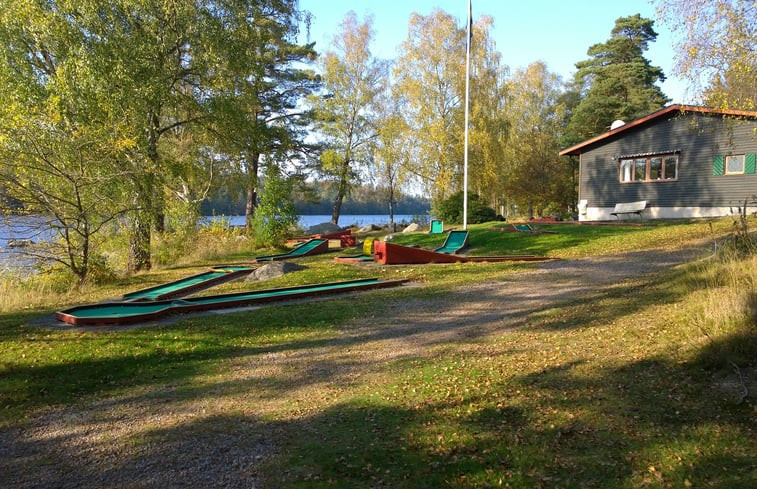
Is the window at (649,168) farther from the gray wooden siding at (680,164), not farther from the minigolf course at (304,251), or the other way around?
the minigolf course at (304,251)

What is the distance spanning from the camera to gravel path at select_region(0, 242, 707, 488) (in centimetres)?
387

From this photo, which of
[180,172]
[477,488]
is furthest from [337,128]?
[477,488]

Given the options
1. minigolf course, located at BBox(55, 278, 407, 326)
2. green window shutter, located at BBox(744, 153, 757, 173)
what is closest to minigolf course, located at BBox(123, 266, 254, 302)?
minigolf course, located at BBox(55, 278, 407, 326)

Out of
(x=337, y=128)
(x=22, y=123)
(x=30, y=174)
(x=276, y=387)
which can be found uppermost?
(x=337, y=128)

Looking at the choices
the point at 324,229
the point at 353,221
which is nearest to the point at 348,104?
the point at 324,229

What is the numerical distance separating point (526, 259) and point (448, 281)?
3.94m

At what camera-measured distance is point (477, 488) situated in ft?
11.3

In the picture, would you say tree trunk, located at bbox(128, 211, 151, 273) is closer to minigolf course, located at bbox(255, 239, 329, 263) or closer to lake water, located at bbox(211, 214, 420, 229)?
minigolf course, located at bbox(255, 239, 329, 263)

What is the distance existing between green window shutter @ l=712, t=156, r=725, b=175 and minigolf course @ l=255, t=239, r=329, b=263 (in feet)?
56.1

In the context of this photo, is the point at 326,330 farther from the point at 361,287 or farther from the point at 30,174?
the point at 30,174

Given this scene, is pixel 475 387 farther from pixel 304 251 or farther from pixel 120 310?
pixel 304 251

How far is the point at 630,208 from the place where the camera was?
2406cm

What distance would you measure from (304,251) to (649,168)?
17.0 metres

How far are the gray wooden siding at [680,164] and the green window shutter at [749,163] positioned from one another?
235mm
